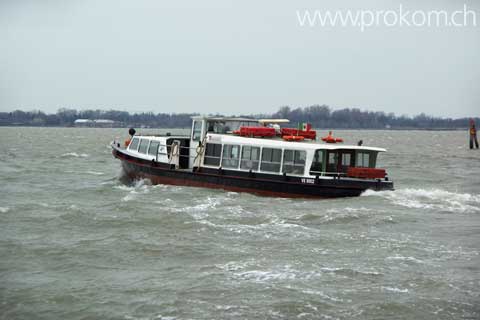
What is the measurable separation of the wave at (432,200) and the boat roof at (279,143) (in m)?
2.02

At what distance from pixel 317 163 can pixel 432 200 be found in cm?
519

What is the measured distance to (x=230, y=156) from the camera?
30.4 m

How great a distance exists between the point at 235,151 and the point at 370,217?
8837 mm

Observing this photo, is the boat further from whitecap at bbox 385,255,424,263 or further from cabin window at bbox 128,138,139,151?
whitecap at bbox 385,255,424,263

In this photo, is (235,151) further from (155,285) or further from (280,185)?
(155,285)

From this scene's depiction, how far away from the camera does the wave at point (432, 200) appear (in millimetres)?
26234

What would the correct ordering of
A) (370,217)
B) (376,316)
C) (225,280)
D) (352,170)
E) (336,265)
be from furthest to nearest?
1. (352,170)
2. (370,217)
3. (336,265)
4. (225,280)
5. (376,316)

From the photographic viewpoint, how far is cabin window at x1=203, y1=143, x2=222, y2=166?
30844 millimetres

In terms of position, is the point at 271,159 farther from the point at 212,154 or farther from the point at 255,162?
the point at 212,154

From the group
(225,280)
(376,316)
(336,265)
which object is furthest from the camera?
(336,265)

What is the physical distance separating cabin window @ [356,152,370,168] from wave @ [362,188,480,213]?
165cm

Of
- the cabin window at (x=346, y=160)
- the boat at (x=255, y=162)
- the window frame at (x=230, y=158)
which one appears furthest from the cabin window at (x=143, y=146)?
the cabin window at (x=346, y=160)

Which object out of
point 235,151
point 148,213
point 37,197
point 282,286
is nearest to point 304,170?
point 235,151

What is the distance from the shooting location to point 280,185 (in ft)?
92.6
